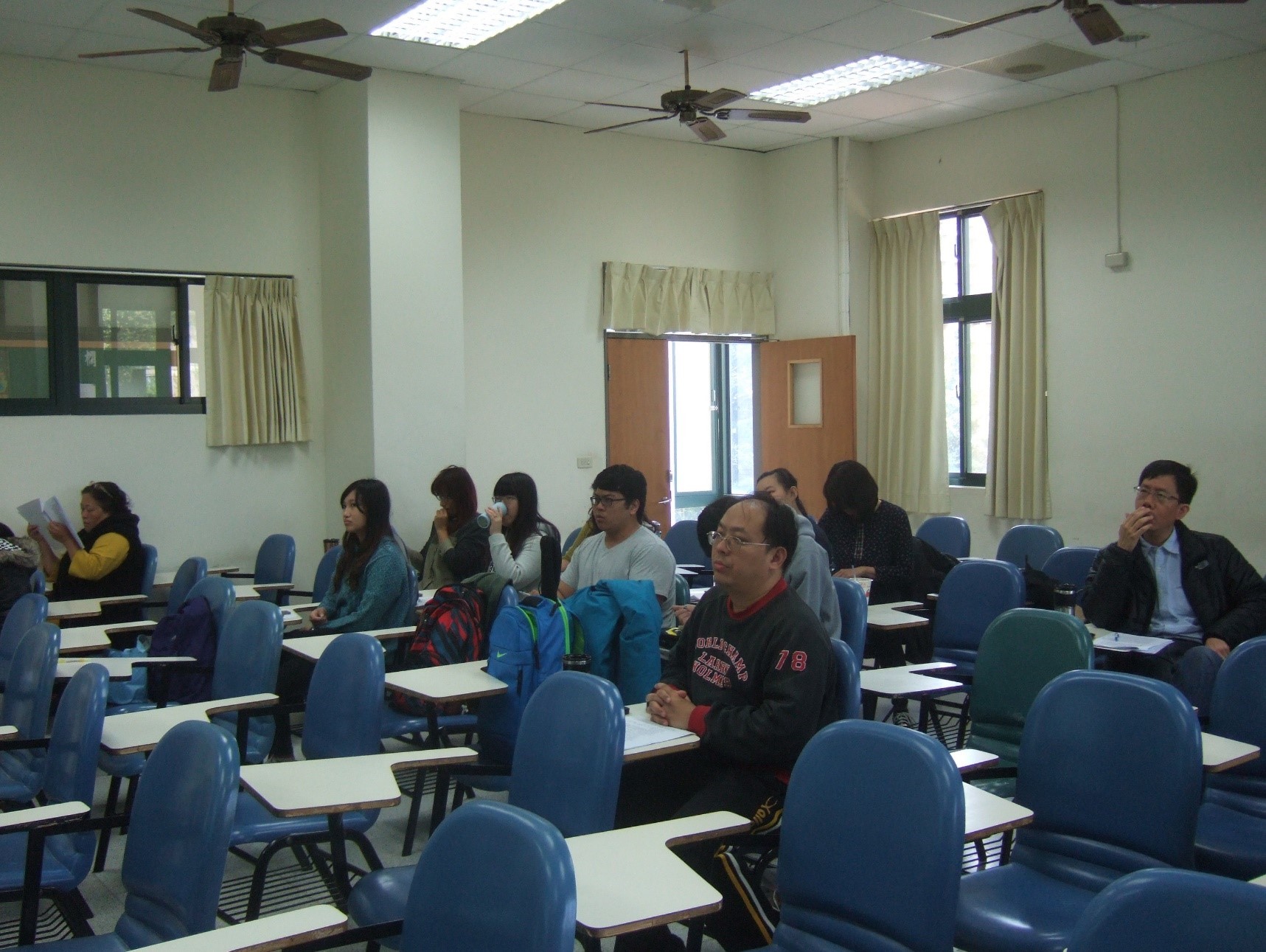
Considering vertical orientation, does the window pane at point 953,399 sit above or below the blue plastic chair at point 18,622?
above

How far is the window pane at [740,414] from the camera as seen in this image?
9258mm

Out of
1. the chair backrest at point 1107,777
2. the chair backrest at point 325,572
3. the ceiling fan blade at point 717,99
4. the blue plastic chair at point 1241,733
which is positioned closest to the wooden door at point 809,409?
the ceiling fan blade at point 717,99

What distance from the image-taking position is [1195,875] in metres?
1.50

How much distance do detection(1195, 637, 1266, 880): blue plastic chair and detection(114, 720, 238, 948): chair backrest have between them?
236 cm

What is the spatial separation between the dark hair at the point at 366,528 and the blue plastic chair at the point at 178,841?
2.50m

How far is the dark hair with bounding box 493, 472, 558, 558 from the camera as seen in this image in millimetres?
5219

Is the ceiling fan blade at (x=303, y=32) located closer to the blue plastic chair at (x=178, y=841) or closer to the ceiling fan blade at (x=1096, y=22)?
the ceiling fan blade at (x=1096, y=22)

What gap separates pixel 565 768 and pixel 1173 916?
139 centimetres

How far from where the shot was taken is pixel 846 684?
292 centimetres

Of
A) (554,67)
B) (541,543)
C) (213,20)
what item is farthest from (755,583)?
(554,67)

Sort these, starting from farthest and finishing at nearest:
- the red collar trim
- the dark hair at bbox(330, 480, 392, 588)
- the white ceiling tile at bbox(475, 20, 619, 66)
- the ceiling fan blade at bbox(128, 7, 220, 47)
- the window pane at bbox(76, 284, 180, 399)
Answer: the window pane at bbox(76, 284, 180, 399) < the white ceiling tile at bbox(475, 20, 619, 66) < the dark hair at bbox(330, 480, 392, 588) < the ceiling fan blade at bbox(128, 7, 220, 47) < the red collar trim

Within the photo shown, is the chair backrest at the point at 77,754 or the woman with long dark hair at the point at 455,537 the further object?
the woman with long dark hair at the point at 455,537

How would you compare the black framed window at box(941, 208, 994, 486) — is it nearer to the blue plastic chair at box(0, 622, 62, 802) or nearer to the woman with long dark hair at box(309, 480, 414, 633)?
the woman with long dark hair at box(309, 480, 414, 633)

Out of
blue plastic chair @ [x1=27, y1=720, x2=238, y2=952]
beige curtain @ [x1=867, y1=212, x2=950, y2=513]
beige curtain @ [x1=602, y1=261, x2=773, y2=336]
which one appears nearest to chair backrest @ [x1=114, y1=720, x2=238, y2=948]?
blue plastic chair @ [x1=27, y1=720, x2=238, y2=952]
